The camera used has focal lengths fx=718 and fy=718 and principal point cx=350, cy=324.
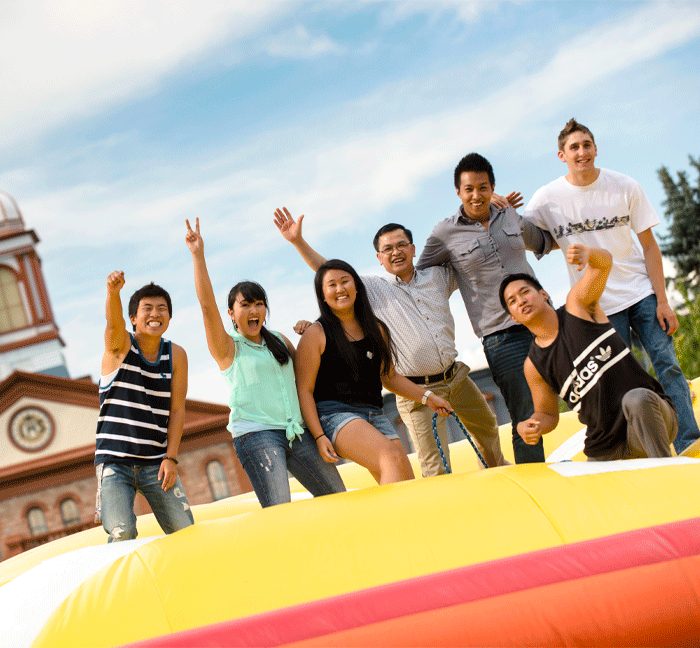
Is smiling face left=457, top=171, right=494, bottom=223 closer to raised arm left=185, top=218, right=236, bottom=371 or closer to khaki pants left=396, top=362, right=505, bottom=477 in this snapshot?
khaki pants left=396, top=362, right=505, bottom=477

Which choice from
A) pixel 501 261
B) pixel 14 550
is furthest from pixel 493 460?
pixel 14 550

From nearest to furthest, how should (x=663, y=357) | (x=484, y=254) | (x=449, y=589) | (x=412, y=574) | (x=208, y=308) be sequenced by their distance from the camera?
(x=449, y=589) → (x=412, y=574) → (x=208, y=308) → (x=663, y=357) → (x=484, y=254)

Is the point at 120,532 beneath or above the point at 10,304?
beneath

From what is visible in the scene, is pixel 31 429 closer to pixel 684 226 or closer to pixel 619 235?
pixel 619 235

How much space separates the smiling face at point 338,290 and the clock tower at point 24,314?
59.4 feet

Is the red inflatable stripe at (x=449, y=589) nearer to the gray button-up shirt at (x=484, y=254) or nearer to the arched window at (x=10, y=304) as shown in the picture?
the gray button-up shirt at (x=484, y=254)

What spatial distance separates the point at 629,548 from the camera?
2.36 m

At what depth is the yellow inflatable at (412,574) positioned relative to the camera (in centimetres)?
217

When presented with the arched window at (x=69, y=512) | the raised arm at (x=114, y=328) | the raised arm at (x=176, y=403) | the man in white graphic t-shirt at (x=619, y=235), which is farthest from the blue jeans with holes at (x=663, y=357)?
the arched window at (x=69, y=512)

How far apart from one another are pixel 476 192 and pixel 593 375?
49.9 inches

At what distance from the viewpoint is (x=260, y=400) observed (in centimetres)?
318

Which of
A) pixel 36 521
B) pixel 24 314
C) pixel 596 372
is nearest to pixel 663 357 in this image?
pixel 596 372

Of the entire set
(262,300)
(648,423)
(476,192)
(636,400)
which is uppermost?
(476,192)

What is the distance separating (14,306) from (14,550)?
8688 millimetres
